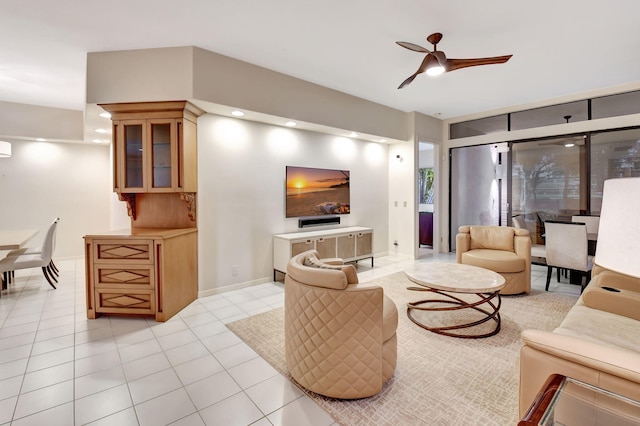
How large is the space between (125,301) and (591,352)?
3784mm

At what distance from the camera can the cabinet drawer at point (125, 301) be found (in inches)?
125

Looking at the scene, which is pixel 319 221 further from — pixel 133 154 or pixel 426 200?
pixel 426 200

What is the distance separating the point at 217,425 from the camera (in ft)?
5.70

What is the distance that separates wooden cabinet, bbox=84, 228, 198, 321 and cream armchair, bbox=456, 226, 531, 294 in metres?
3.76

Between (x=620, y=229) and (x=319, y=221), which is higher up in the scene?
(x=620, y=229)

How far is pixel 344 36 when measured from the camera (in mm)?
3141

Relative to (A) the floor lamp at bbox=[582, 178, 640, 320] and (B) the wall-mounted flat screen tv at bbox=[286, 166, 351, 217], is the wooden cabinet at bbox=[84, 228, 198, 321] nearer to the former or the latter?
(B) the wall-mounted flat screen tv at bbox=[286, 166, 351, 217]

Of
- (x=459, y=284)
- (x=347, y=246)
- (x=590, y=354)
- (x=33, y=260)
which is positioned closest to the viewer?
(x=590, y=354)

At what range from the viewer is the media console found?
14.3ft

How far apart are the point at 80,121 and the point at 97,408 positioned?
582 centimetres

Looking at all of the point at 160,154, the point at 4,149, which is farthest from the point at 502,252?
the point at 4,149

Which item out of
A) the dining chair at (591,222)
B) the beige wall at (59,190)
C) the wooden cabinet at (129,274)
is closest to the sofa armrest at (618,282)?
the dining chair at (591,222)

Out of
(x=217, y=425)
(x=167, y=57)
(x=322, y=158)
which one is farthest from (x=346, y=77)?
(x=217, y=425)

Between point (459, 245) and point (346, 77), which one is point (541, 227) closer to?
point (459, 245)
